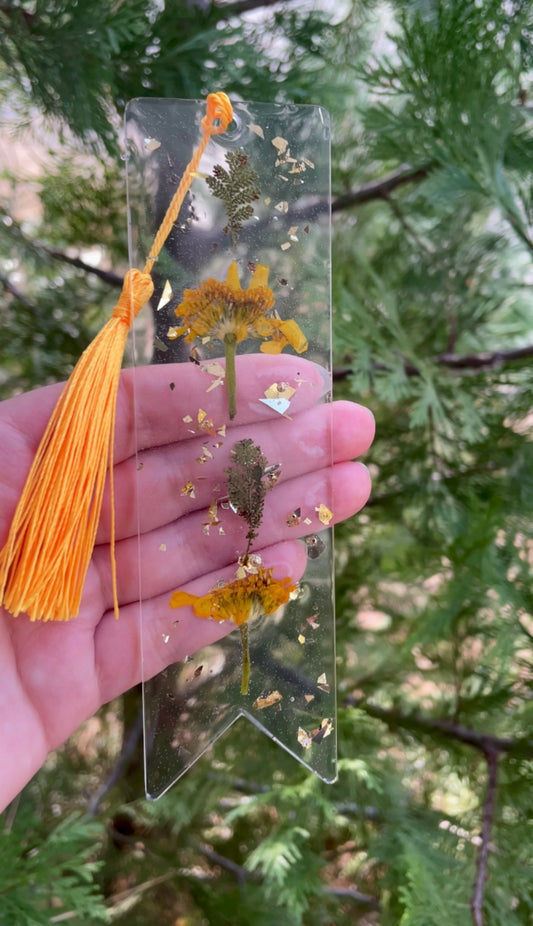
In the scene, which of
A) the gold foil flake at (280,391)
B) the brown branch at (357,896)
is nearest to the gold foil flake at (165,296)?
the gold foil flake at (280,391)

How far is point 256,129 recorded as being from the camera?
552 mm

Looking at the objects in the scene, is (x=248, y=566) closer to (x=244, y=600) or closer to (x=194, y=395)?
(x=244, y=600)

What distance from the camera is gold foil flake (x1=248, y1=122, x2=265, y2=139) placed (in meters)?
0.55

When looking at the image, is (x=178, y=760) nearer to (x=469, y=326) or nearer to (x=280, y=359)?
(x=280, y=359)

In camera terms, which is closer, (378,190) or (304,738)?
(304,738)

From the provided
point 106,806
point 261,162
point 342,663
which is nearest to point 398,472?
point 342,663

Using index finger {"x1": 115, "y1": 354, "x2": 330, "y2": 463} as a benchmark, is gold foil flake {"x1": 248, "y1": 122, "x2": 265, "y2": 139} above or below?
above

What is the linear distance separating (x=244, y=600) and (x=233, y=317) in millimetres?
242

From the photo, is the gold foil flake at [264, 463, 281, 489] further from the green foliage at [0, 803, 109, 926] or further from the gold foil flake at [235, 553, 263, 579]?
the green foliage at [0, 803, 109, 926]

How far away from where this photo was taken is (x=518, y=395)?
680mm

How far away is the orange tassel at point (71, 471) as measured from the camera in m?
0.53

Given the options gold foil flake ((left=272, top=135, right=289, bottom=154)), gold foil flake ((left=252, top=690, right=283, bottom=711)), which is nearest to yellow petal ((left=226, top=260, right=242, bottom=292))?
gold foil flake ((left=272, top=135, right=289, bottom=154))

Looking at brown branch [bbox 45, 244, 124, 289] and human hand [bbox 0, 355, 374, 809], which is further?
brown branch [bbox 45, 244, 124, 289]

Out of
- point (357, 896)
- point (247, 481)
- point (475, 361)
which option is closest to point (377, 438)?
point (475, 361)
